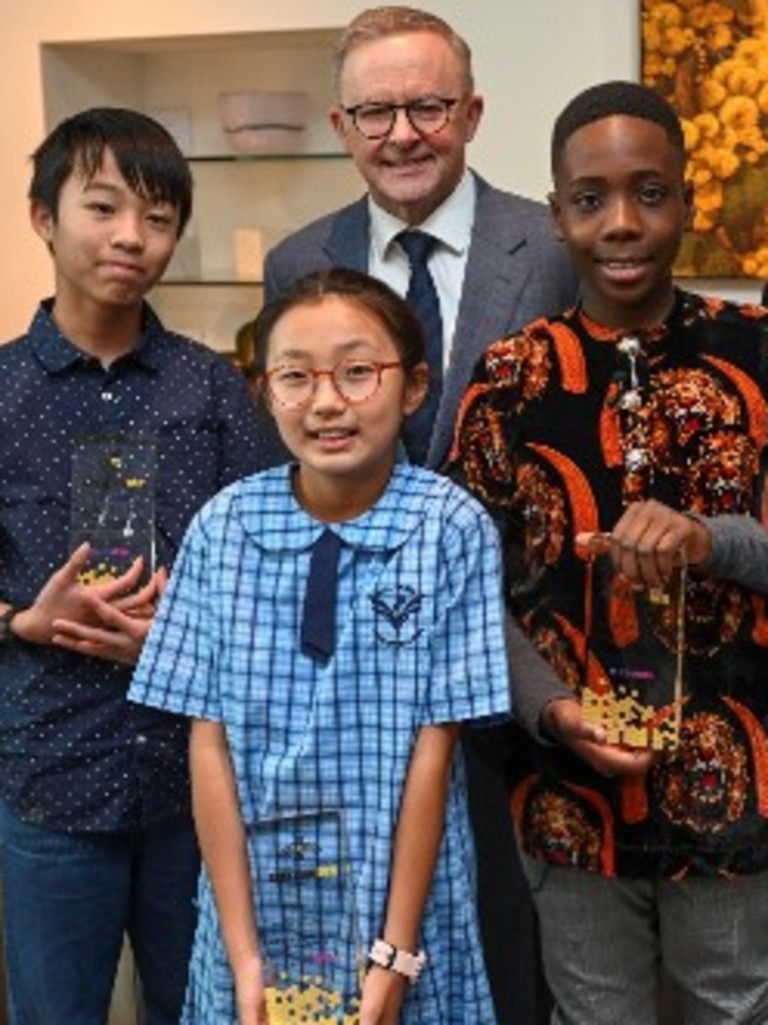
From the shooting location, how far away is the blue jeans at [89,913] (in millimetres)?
1807

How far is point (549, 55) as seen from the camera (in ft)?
10.6

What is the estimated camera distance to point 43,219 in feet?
6.17

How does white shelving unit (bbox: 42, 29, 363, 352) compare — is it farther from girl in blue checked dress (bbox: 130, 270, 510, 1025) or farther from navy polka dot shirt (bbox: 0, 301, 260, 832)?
girl in blue checked dress (bbox: 130, 270, 510, 1025)

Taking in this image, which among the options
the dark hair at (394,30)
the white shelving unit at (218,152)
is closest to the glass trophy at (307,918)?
the dark hair at (394,30)

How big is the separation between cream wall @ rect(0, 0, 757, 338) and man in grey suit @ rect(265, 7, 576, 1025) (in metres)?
1.20

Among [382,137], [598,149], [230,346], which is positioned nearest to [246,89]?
[230,346]

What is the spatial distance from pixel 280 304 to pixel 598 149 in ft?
1.29

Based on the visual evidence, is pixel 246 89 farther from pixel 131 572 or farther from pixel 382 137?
pixel 131 572

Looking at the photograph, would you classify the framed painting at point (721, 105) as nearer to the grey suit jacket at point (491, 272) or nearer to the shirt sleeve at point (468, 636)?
the grey suit jacket at point (491, 272)

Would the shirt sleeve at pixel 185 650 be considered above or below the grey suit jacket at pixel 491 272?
below

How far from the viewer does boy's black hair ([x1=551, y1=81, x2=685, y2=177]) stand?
165 centimetres

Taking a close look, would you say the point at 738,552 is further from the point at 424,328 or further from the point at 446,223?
the point at 446,223

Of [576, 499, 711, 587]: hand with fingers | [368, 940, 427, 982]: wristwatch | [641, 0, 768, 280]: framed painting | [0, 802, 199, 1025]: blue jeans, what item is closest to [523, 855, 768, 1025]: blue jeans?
[368, 940, 427, 982]: wristwatch

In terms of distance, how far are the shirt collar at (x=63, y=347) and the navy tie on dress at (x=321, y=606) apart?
1.43 ft
